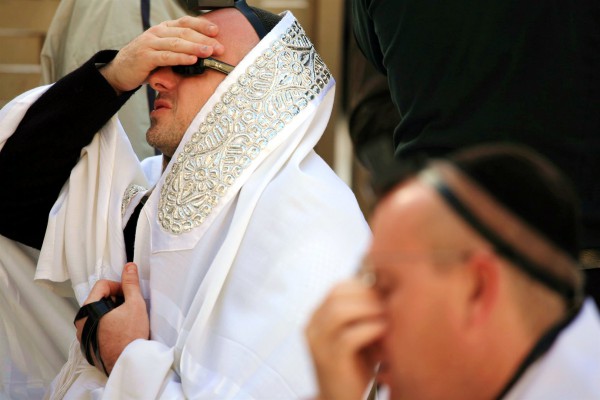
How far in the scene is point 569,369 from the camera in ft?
3.49

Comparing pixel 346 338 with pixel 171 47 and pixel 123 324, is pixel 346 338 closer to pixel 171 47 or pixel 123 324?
pixel 123 324

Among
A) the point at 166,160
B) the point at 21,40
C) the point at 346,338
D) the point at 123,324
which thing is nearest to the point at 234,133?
the point at 166,160

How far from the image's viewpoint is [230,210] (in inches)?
102

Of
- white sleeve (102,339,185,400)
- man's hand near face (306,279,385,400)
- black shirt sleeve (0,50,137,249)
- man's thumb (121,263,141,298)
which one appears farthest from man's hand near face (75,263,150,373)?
man's hand near face (306,279,385,400)

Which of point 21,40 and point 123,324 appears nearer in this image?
point 123,324

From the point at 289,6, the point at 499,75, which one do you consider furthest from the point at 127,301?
the point at 289,6

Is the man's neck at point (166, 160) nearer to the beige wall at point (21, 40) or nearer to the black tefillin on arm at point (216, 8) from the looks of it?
the black tefillin on arm at point (216, 8)

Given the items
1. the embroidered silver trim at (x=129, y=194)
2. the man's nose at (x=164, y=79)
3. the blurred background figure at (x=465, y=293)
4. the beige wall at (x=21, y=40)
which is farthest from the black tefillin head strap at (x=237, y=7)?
the beige wall at (x=21, y=40)

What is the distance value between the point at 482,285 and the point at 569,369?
182 millimetres

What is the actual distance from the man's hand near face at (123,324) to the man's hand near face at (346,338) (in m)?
1.51

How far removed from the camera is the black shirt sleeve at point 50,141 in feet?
9.86

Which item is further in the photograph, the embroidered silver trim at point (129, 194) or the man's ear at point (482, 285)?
the embroidered silver trim at point (129, 194)

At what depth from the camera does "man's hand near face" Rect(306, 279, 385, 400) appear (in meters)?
1.02

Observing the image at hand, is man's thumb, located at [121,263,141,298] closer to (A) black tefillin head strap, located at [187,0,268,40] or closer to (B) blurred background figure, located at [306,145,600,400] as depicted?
(A) black tefillin head strap, located at [187,0,268,40]
